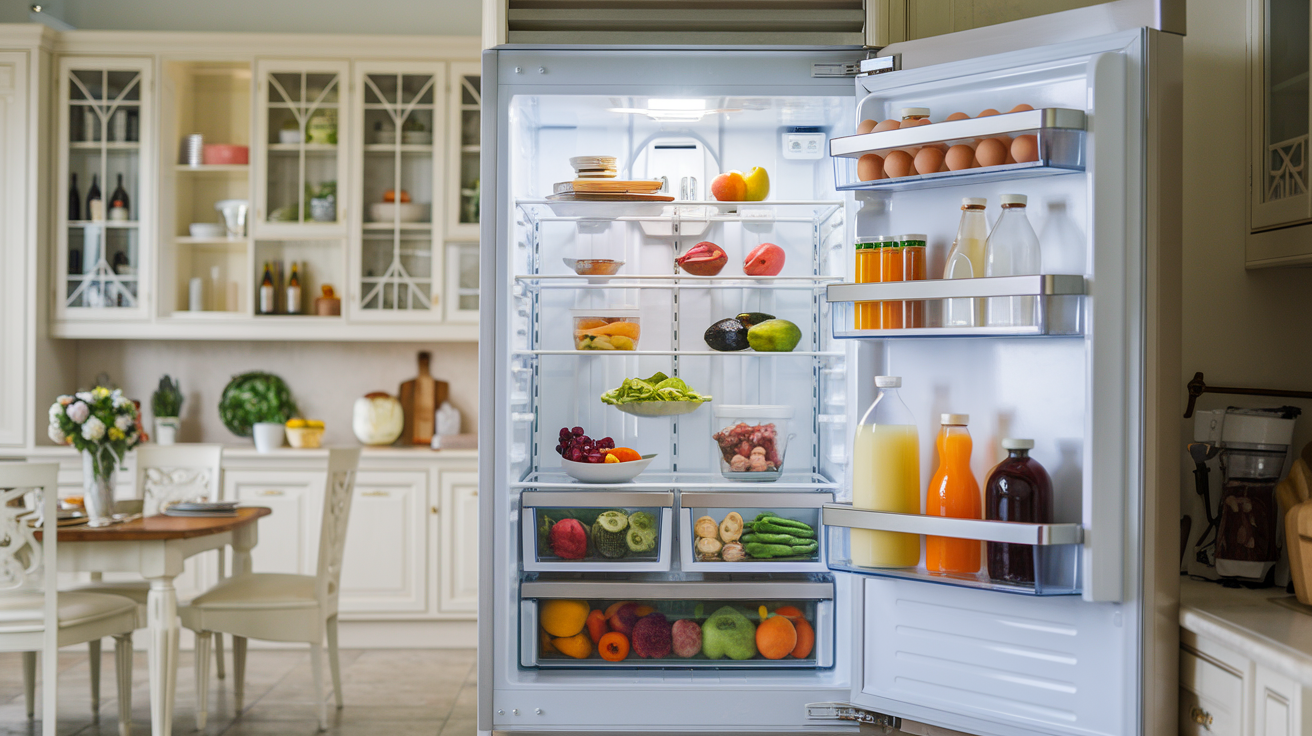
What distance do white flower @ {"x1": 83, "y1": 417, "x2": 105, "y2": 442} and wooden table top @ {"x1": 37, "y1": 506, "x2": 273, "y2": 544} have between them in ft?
0.99

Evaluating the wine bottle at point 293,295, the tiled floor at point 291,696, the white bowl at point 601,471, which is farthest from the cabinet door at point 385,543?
the white bowl at point 601,471

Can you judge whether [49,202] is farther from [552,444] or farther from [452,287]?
[552,444]

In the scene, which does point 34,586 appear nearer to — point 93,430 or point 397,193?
point 93,430

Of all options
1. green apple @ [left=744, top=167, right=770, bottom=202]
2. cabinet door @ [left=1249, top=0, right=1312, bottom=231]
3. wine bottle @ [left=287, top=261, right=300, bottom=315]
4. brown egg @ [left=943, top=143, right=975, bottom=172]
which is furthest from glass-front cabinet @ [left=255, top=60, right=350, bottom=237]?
cabinet door @ [left=1249, top=0, right=1312, bottom=231]

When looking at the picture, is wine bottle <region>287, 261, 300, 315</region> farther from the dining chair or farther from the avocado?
the avocado

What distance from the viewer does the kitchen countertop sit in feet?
4.03

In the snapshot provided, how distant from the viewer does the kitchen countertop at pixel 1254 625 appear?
4.03 ft

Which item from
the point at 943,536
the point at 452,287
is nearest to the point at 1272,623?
the point at 943,536

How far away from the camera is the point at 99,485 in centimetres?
295

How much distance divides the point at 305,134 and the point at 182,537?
2081 millimetres

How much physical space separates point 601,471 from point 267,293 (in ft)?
8.90

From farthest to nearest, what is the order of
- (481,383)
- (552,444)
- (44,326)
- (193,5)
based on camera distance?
(193,5)
(44,326)
(552,444)
(481,383)

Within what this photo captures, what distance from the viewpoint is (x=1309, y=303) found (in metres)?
1.90

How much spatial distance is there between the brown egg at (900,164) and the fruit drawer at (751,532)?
0.72 metres
